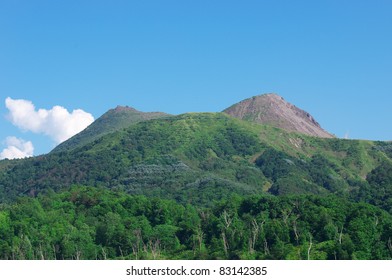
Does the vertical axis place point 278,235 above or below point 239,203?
below

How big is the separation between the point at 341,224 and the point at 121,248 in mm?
41239

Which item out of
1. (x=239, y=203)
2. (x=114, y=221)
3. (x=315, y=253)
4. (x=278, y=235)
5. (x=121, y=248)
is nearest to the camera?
(x=315, y=253)

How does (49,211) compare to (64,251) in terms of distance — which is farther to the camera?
(49,211)

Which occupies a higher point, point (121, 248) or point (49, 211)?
point (49, 211)

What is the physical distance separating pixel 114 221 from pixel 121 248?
40.4 ft

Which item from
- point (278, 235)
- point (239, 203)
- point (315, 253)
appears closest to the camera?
point (315, 253)

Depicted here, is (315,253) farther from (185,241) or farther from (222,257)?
(185,241)

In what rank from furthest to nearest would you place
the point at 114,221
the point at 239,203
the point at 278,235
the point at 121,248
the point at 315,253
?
the point at 239,203 < the point at 114,221 < the point at 121,248 < the point at 278,235 < the point at 315,253

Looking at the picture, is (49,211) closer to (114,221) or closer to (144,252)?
(114,221)

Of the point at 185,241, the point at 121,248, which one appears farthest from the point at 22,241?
the point at 185,241

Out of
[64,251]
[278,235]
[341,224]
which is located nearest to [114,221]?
[64,251]

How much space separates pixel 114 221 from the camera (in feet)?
427

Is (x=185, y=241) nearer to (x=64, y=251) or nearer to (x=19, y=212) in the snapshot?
(x=64, y=251)

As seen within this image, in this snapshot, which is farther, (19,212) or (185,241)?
(19,212)
